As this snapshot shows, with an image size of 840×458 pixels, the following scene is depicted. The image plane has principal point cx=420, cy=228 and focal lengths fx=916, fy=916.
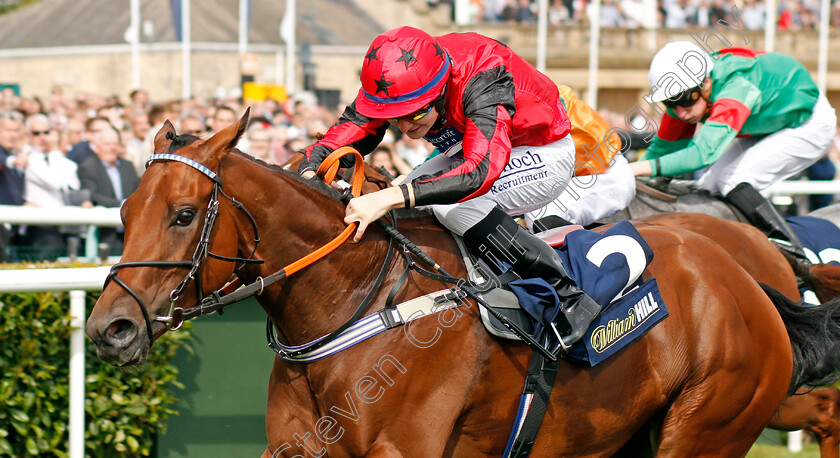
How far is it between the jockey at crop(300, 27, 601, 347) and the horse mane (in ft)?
0.30

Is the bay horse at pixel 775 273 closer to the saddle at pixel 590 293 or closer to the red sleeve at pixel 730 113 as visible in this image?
the red sleeve at pixel 730 113

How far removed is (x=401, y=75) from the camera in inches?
109

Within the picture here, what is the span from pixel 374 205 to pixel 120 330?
2.61 feet

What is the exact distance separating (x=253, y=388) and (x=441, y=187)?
2.12m

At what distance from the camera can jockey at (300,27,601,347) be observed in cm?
275

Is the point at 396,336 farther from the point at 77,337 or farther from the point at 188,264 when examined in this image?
the point at 77,337

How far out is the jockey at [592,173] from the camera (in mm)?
4418

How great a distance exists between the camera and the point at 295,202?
2768 mm

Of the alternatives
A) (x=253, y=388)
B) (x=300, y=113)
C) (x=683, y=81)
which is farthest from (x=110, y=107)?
(x=683, y=81)

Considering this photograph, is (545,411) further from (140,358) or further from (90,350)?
(90,350)

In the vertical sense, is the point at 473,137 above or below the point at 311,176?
above

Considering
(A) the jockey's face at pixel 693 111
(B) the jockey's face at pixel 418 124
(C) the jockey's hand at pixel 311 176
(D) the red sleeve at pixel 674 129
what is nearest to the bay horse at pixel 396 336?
(C) the jockey's hand at pixel 311 176

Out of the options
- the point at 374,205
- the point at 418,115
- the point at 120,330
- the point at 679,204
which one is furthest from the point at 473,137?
the point at 679,204

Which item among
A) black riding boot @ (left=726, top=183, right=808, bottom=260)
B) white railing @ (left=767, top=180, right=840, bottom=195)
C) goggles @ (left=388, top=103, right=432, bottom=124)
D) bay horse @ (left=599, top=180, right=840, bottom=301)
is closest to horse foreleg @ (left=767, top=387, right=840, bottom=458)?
black riding boot @ (left=726, top=183, right=808, bottom=260)
